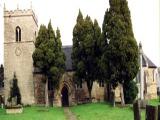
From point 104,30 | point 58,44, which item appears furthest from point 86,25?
point 104,30

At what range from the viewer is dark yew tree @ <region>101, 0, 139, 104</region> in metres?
38.7

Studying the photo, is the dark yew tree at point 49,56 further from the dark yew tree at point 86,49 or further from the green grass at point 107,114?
the green grass at point 107,114

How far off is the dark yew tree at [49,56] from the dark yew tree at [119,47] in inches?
347

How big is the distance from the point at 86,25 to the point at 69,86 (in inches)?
355

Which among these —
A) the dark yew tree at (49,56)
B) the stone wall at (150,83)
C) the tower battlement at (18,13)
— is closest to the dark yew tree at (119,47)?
the dark yew tree at (49,56)

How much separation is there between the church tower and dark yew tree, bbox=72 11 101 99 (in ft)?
22.5

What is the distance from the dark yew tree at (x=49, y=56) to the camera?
47156 mm

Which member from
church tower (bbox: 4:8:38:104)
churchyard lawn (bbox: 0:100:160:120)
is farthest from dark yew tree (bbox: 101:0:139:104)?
church tower (bbox: 4:8:38:104)

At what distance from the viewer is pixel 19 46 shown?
171 feet

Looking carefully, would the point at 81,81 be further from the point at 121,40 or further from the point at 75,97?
the point at 121,40

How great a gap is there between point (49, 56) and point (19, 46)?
6390 mm

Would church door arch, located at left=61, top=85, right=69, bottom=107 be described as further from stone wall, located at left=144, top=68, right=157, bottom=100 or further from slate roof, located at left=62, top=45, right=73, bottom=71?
stone wall, located at left=144, top=68, right=157, bottom=100

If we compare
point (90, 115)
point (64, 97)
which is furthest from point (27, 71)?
point (90, 115)

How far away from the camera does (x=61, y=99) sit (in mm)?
53094
